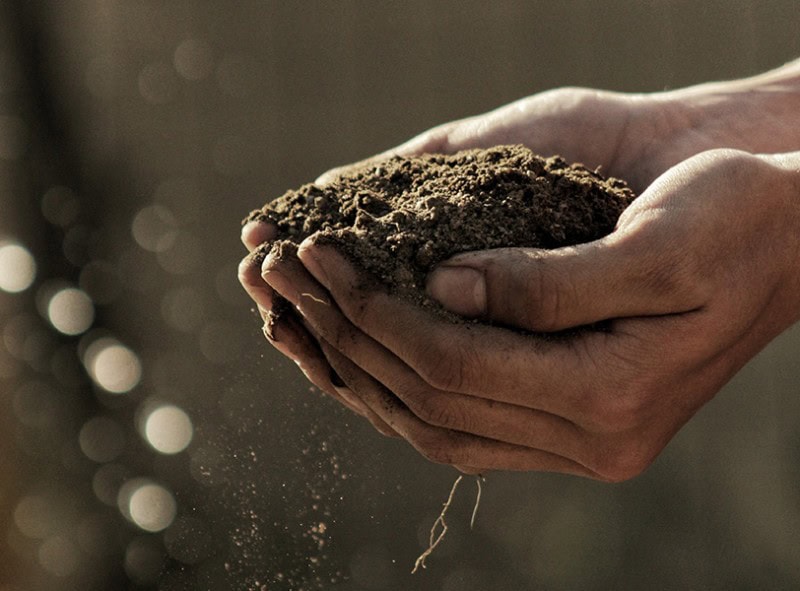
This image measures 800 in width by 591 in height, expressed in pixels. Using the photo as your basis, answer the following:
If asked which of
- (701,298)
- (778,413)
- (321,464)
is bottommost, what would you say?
(778,413)

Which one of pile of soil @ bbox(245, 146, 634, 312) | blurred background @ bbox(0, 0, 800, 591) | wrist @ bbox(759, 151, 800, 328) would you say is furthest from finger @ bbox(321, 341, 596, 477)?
blurred background @ bbox(0, 0, 800, 591)

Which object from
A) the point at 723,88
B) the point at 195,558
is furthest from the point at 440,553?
the point at 723,88

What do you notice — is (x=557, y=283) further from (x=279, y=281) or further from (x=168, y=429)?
(x=168, y=429)

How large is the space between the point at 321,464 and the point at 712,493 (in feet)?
6.74

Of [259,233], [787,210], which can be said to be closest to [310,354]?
[259,233]

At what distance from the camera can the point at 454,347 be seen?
1409mm

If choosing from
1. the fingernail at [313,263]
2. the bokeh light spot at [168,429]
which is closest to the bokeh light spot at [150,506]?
the bokeh light spot at [168,429]

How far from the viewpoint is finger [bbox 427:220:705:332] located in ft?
4.62

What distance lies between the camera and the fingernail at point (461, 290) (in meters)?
1.42

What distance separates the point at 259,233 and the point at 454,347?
0.51m

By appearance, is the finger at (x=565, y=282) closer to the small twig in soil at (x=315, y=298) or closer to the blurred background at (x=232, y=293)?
the small twig in soil at (x=315, y=298)

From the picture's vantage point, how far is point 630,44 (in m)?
3.44

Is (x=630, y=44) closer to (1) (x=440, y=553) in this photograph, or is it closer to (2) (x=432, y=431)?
(1) (x=440, y=553)

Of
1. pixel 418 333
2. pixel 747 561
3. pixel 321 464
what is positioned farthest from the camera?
pixel 747 561
